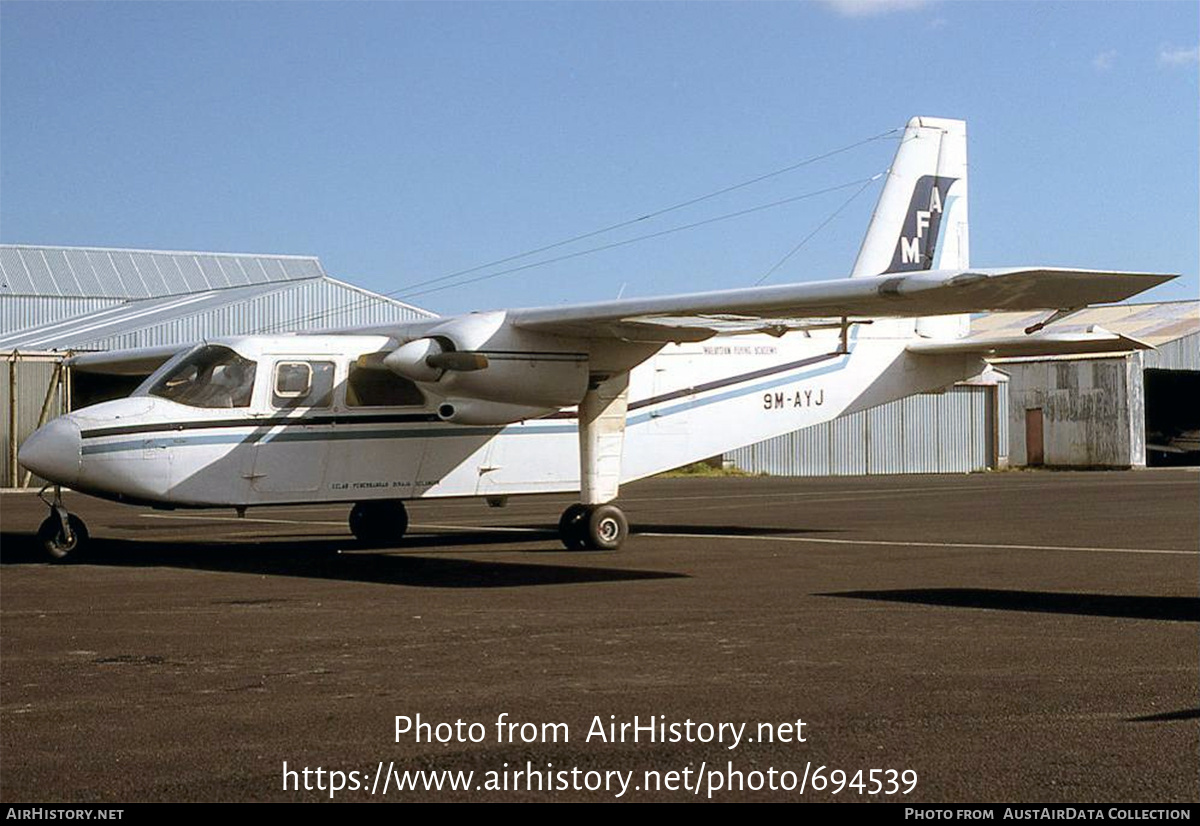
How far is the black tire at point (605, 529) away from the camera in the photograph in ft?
58.3

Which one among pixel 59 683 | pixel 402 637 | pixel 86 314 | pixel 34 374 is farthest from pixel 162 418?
pixel 86 314

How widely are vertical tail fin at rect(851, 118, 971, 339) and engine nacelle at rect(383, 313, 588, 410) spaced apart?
6467mm

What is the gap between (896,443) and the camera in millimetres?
51156

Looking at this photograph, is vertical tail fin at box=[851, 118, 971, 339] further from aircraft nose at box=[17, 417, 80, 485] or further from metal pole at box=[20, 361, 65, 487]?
metal pole at box=[20, 361, 65, 487]

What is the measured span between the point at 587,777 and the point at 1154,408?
60.0 meters

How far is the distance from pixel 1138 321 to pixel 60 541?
172 feet

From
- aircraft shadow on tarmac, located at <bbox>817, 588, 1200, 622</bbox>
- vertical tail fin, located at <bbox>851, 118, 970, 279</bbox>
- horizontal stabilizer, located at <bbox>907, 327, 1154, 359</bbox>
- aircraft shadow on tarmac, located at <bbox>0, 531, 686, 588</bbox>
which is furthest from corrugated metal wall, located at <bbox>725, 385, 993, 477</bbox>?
aircraft shadow on tarmac, located at <bbox>817, 588, 1200, 622</bbox>

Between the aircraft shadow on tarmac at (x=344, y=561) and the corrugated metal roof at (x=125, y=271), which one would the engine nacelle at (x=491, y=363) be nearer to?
the aircraft shadow on tarmac at (x=344, y=561)

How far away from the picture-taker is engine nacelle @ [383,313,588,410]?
16703 millimetres

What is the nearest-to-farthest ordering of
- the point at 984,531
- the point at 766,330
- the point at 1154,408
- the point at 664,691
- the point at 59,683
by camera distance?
the point at 664,691 → the point at 59,683 → the point at 766,330 → the point at 984,531 → the point at 1154,408

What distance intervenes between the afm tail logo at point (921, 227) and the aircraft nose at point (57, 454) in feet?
39.2

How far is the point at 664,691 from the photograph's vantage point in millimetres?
8094
